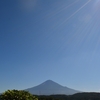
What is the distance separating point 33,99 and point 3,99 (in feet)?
10.8

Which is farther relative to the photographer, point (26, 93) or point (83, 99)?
point (83, 99)

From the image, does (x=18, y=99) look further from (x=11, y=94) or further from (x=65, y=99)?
(x=65, y=99)

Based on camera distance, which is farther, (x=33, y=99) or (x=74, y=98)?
(x=74, y=98)

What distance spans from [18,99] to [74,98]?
131796 millimetres

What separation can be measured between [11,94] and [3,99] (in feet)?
2.99

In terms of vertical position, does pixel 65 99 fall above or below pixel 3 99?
above

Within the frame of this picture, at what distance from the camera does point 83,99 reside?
139 meters

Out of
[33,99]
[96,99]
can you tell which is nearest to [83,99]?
[96,99]

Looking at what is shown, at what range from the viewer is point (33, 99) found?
74.5 feet

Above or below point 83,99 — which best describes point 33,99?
below

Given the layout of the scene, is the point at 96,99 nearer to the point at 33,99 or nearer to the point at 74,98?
the point at 74,98

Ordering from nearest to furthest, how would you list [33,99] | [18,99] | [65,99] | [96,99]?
[18,99] → [33,99] → [96,99] → [65,99]

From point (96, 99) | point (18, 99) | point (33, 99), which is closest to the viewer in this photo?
point (18, 99)

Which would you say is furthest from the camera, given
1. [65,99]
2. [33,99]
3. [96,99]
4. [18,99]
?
[65,99]
